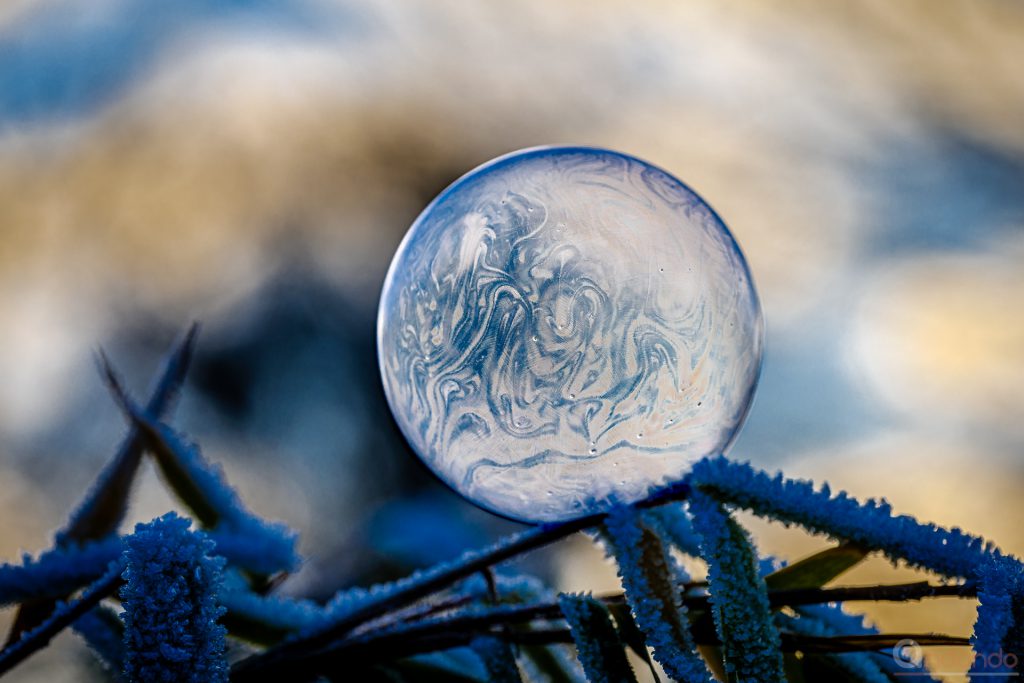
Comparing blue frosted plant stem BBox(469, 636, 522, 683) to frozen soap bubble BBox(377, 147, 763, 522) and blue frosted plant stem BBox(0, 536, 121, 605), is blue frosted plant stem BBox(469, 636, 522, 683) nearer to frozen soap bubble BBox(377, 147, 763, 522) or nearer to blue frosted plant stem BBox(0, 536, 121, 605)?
frozen soap bubble BBox(377, 147, 763, 522)

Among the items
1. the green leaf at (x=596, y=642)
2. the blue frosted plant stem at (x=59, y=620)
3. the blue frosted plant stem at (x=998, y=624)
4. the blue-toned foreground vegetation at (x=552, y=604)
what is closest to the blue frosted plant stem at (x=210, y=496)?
the blue-toned foreground vegetation at (x=552, y=604)

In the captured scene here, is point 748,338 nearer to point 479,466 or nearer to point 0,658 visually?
point 479,466

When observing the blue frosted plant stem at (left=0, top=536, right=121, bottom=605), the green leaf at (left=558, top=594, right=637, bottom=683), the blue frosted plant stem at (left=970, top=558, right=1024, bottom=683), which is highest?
the blue frosted plant stem at (left=0, top=536, right=121, bottom=605)

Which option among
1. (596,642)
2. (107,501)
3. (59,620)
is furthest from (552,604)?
(107,501)

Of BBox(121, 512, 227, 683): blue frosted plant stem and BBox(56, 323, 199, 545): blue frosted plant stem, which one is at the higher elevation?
A: BBox(56, 323, 199, 545): blue frosted plant stem

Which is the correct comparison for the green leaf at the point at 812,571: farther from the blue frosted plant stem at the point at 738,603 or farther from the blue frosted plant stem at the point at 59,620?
the blue frosted plant stem at the point at 59,620

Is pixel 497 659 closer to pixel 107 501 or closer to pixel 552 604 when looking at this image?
pixel 552 604

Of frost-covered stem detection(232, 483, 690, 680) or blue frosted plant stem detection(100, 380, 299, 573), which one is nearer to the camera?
frost-covered stem detection(232, 483, 690, 680)

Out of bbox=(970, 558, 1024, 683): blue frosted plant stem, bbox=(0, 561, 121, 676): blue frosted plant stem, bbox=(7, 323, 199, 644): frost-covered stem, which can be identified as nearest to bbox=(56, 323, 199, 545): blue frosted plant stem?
bbox=(7, 323, 199, 644): frost-covered stem

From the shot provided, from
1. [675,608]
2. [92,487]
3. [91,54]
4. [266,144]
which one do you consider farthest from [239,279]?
[675,608]

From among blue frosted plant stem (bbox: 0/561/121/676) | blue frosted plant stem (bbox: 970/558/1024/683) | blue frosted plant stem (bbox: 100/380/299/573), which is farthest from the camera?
blue frosted plant stem (bbox: 100/380/299/573)
